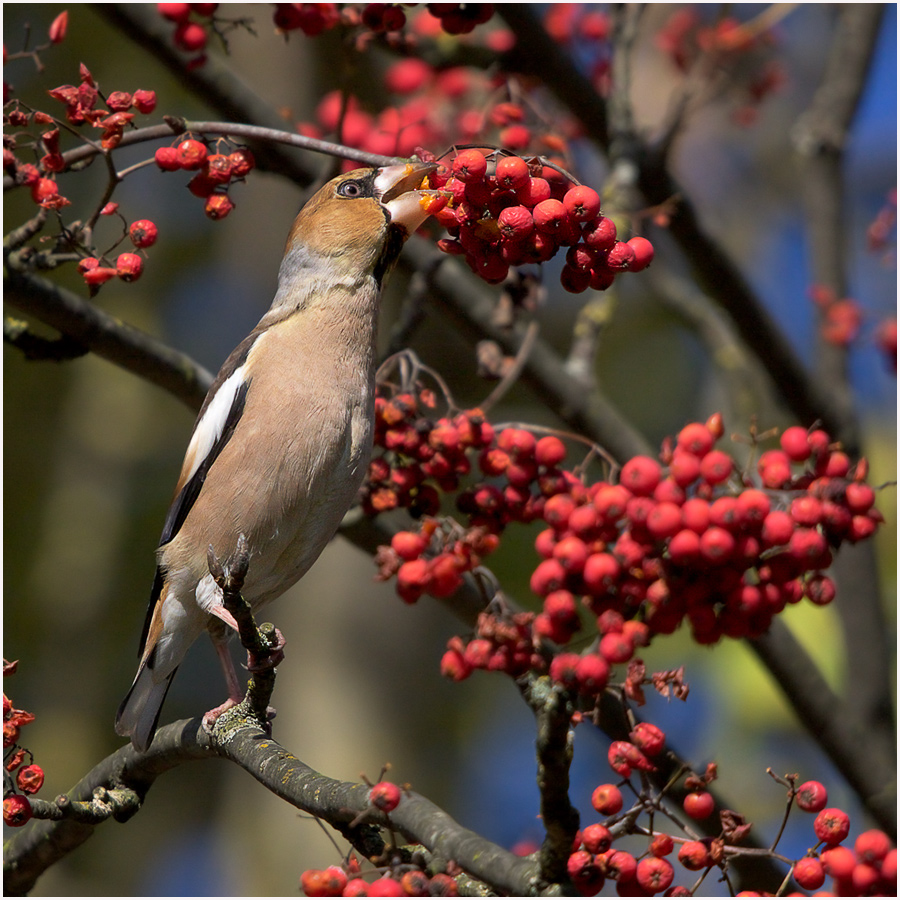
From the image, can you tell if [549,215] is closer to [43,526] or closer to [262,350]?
[262,350]

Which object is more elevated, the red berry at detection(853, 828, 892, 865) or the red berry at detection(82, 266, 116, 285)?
the red berry at detection(82, 266, 116, 285)

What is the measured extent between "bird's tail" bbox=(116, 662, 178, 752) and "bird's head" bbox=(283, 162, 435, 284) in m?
1.55

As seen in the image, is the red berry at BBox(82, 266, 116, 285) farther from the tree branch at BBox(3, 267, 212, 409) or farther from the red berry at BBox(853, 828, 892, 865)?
the red berry at BBox(853, 828, 892, 865)

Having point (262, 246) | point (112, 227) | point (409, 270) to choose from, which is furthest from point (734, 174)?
point (409, 270)

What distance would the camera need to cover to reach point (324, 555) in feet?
23.2

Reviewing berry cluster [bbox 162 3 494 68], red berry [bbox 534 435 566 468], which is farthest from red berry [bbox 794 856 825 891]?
berry cluster [bbox 162 3 494 68]

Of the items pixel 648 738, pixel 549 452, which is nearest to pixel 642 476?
pixel 549 452

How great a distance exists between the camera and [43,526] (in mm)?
9227

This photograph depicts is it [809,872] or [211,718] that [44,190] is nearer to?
[211,718]

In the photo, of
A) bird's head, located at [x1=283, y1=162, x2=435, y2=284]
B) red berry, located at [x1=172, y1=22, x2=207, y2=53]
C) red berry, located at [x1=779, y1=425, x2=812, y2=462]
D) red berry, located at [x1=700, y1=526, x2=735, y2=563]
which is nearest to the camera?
red berry, located at [x1=700, y1=526, x2=735, y2=563]

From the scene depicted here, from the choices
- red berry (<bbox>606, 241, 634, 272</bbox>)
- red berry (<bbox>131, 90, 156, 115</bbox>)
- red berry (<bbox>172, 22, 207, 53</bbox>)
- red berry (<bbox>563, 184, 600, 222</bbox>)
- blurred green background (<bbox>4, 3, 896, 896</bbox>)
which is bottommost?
blurred green background (<bbox>4, 3, 896, 896</bbox>)

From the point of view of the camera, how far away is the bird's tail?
3.63 m

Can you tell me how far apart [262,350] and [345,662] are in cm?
358

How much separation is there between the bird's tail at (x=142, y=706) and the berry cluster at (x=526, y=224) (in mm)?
1978
